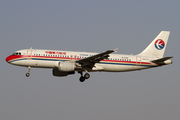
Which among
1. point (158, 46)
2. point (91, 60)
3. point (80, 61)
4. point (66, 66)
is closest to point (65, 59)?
point (66, 66)

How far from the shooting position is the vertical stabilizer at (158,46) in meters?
60.6

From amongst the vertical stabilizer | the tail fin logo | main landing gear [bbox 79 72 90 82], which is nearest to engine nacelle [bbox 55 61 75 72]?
main landing gear [bbox 79 72 90 82]

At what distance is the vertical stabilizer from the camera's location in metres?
60.6

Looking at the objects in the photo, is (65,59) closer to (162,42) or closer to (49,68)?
(49,68)

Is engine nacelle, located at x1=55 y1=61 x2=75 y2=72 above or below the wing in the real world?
below

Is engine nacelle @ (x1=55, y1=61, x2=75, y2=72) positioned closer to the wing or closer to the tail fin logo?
the wing

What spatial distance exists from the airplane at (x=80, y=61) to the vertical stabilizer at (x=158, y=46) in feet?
5.88

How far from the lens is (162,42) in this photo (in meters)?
62.7

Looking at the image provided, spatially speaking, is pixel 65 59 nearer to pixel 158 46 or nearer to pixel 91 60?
pixel 91 60

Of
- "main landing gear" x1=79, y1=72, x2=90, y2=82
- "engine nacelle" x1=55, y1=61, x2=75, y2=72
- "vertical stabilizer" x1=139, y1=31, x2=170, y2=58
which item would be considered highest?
"vertical stabilizer" x1=139, y1=31, x2=170, y2=58

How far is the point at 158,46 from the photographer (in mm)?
61875

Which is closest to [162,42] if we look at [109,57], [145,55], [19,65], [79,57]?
[145,55]

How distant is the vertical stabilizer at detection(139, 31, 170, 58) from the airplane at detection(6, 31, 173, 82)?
1791mm

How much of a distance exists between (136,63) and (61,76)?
12.2 m
